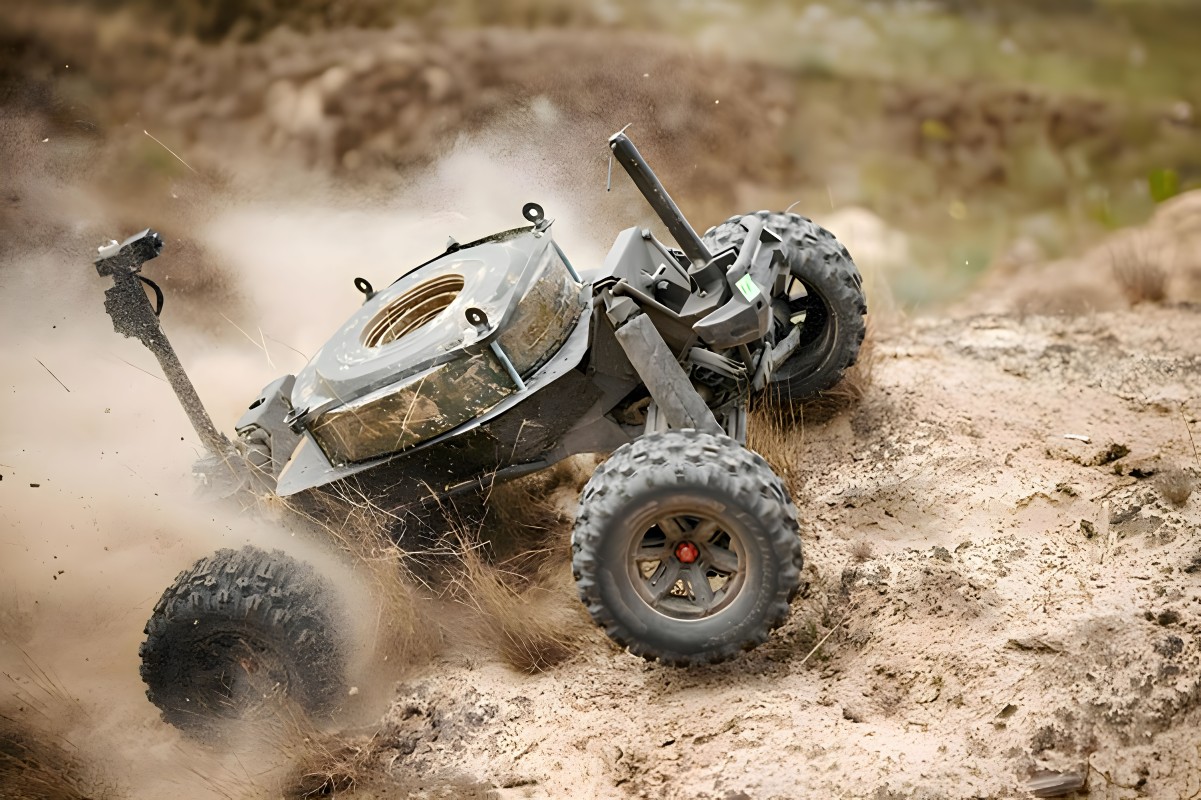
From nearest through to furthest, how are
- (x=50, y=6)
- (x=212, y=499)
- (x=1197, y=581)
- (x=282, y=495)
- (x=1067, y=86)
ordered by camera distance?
(x=1197, y=581) → (x=282, y=495) → (x=212, y=499) → (x=50, y=6) → (x=1067, y=86)

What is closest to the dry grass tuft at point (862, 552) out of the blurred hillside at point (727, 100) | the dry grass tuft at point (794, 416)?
the dry grass tuft at point (794, 416)

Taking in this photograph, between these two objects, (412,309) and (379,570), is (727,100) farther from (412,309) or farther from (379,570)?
(379,570)

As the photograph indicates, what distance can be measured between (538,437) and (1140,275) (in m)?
3.80

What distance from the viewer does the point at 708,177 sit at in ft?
23.0

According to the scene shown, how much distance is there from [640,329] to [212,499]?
1.94 m

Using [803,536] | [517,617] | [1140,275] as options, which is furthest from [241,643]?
[1140,275]

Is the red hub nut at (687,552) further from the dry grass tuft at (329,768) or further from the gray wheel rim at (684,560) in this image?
the dry grass tuft at (329,768)

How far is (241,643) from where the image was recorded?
13.5ft

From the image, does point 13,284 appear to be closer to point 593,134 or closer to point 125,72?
point 125,72

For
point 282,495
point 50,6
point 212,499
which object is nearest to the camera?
point 282,495

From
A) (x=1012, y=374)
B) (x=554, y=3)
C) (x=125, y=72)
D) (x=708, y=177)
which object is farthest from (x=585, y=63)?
(x=1012, y=374)

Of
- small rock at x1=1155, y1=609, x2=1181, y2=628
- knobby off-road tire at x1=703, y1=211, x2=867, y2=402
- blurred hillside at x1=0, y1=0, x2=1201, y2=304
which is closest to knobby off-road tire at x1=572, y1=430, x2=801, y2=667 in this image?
small rock at x1=1155, y1=609, x2=1181, y2=628

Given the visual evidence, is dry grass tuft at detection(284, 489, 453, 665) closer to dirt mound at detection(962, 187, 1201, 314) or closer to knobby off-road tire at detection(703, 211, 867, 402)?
knobby off-road tire at detection(703, 211, 867, 402)

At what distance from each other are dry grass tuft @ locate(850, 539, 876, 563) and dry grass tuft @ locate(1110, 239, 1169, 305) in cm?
283
